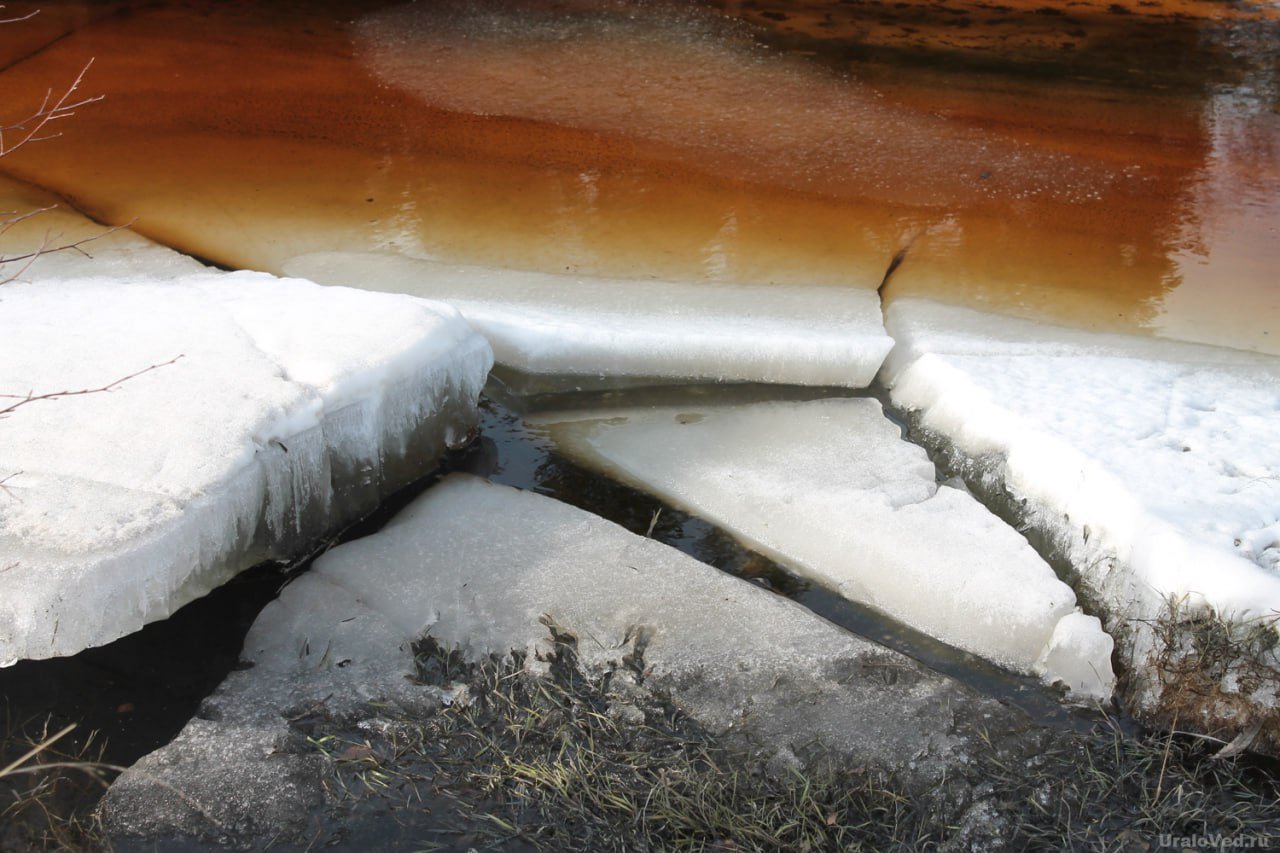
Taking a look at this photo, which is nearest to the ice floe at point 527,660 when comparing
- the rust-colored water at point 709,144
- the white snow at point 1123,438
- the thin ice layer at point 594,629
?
the thin ice layer at point 594,629

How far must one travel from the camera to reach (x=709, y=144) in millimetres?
4961

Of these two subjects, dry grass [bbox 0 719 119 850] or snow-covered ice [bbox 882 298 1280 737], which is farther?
snow-covered ice [bbox 882 298 1280 737]

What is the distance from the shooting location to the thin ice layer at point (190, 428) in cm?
234

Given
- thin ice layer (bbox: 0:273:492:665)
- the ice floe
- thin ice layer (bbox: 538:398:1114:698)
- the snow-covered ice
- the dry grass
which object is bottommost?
the dry grass

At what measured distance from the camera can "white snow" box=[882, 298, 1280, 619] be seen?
2.57 meters

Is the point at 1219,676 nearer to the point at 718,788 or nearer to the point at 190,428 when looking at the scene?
the point at 718,788

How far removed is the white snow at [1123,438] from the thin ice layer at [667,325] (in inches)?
6.9

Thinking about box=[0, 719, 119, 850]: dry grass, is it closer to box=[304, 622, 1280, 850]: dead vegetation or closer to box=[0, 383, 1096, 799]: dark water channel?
box=[0, 383, 1096, 799]: dark water channel

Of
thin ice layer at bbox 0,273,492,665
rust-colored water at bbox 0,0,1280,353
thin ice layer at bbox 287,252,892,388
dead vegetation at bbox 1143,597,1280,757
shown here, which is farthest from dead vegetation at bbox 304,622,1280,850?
rust-colored water at bbox 0,0,1280,353

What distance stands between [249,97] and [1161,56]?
4.69 meters

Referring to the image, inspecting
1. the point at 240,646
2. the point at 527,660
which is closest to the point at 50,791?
the point at 240,646

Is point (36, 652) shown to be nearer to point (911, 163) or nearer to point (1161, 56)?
point (911, 163)

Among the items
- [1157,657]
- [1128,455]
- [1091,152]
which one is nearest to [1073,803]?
[1157,657]

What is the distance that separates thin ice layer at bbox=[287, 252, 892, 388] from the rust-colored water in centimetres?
17
